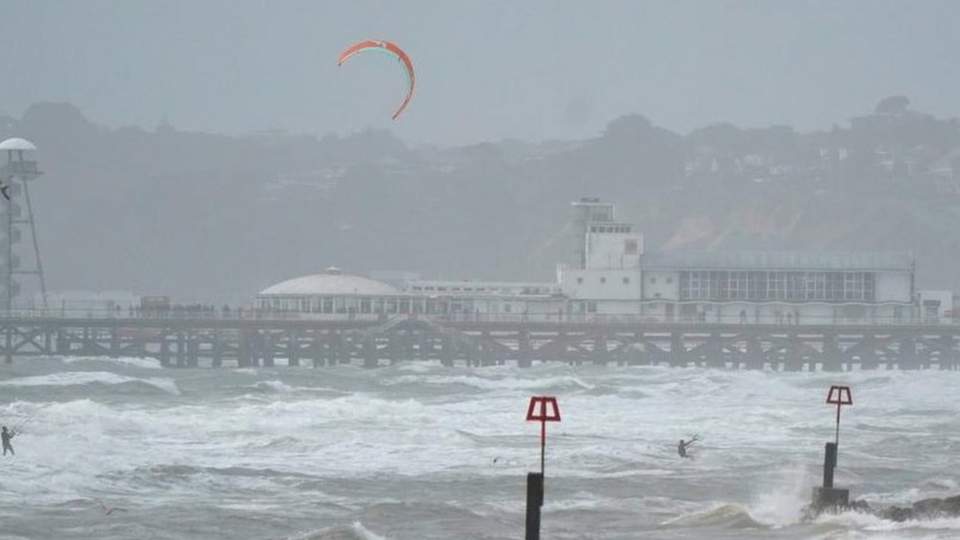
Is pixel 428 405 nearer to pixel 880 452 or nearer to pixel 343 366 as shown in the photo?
pixel 880 452

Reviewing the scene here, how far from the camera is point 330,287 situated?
103500 millimetres

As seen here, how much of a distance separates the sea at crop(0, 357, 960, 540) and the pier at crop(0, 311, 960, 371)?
70.1 feet

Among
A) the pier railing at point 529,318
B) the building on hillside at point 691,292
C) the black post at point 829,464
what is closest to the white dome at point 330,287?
the building on hillside at point 691,292

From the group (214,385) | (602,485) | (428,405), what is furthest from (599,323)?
(602,485)

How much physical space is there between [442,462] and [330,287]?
208 ft

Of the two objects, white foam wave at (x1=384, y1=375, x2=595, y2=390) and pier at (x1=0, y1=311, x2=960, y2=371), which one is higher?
pier at (x1=0, y1=311, x2=960, y2=371)

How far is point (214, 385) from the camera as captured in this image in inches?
2813

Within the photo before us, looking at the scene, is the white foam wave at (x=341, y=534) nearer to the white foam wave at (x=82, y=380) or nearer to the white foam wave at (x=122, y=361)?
the white foam wave at (x=82, y=380)

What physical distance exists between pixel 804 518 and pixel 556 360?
63778 mm

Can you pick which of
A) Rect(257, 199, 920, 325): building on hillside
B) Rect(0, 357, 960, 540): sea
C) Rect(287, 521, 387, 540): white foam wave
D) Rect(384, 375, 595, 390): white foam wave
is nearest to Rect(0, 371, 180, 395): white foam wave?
Rect(0, 357, 960, 540): sea

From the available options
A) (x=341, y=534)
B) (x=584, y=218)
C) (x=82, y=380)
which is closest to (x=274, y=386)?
(x=82, y=380)

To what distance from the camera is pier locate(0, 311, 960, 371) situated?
3622 inches

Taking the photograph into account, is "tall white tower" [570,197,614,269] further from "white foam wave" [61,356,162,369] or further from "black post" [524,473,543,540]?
"black post" [524,473,543,540]

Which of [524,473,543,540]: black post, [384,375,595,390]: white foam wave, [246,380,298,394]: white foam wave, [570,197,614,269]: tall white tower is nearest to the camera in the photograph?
[524,473,543,540]: black post
